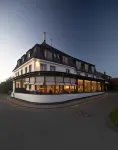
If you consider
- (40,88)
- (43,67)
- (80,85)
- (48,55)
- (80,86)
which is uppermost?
(48,55)

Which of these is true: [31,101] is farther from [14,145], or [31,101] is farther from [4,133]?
[14,145]

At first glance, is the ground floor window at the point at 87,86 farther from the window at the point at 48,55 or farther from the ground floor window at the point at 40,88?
the ground floor window at the point at 40,88

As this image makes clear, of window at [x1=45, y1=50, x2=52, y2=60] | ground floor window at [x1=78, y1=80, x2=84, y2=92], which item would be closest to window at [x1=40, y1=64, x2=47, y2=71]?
window at [x1=45, y1=50, x2=52, y2=60]

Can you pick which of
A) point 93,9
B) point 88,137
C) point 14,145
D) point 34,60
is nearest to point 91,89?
point 34,60

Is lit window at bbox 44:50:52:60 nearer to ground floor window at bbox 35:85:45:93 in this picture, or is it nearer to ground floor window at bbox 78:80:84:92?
ground floor window at bbox 35:85:45:93

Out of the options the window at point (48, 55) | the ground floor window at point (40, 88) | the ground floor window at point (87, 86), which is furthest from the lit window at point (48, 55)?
the ground floor window at point (87, 86)

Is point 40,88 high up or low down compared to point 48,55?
down

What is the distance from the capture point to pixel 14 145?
406 centimetres

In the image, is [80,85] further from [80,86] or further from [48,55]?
[48,55]

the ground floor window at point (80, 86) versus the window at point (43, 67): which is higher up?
the window at point (43, 67)

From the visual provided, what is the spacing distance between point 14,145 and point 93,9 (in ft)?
48.3

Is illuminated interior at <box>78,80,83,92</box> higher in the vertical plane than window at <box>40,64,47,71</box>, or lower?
lower

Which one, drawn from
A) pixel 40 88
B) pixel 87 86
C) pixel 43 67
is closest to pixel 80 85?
pixel 87 86

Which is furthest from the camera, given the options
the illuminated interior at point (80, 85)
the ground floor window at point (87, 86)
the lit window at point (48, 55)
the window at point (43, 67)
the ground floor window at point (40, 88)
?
the ground floor window at point (87, 86)
